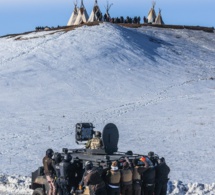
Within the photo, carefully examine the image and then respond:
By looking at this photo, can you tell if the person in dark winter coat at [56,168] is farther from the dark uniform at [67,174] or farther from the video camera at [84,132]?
the video camera at [84,132]

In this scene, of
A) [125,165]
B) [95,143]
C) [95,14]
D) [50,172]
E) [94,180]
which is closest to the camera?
[94,180]

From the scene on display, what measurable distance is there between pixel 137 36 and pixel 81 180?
43.5m

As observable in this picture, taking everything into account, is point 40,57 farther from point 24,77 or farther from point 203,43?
point 203,43

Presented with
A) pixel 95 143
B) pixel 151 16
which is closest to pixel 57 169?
pixel 95 143

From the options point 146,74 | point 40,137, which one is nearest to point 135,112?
point 40,137

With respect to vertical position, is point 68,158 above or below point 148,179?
above

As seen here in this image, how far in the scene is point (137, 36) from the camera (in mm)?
55781

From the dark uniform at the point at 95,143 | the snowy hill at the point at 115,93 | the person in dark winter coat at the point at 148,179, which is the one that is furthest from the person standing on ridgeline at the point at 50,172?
the snowy hill at the point at 115,93

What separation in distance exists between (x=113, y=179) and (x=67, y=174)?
1.20m

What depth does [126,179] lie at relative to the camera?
12.8 meters

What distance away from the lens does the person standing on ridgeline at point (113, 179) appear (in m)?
12.6

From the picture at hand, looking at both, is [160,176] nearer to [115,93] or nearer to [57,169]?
[57,169]

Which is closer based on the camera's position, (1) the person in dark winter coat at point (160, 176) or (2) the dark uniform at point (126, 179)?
(2) the dark uniform at point (126, 179)

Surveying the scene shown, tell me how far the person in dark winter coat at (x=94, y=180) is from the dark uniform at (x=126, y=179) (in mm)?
523
